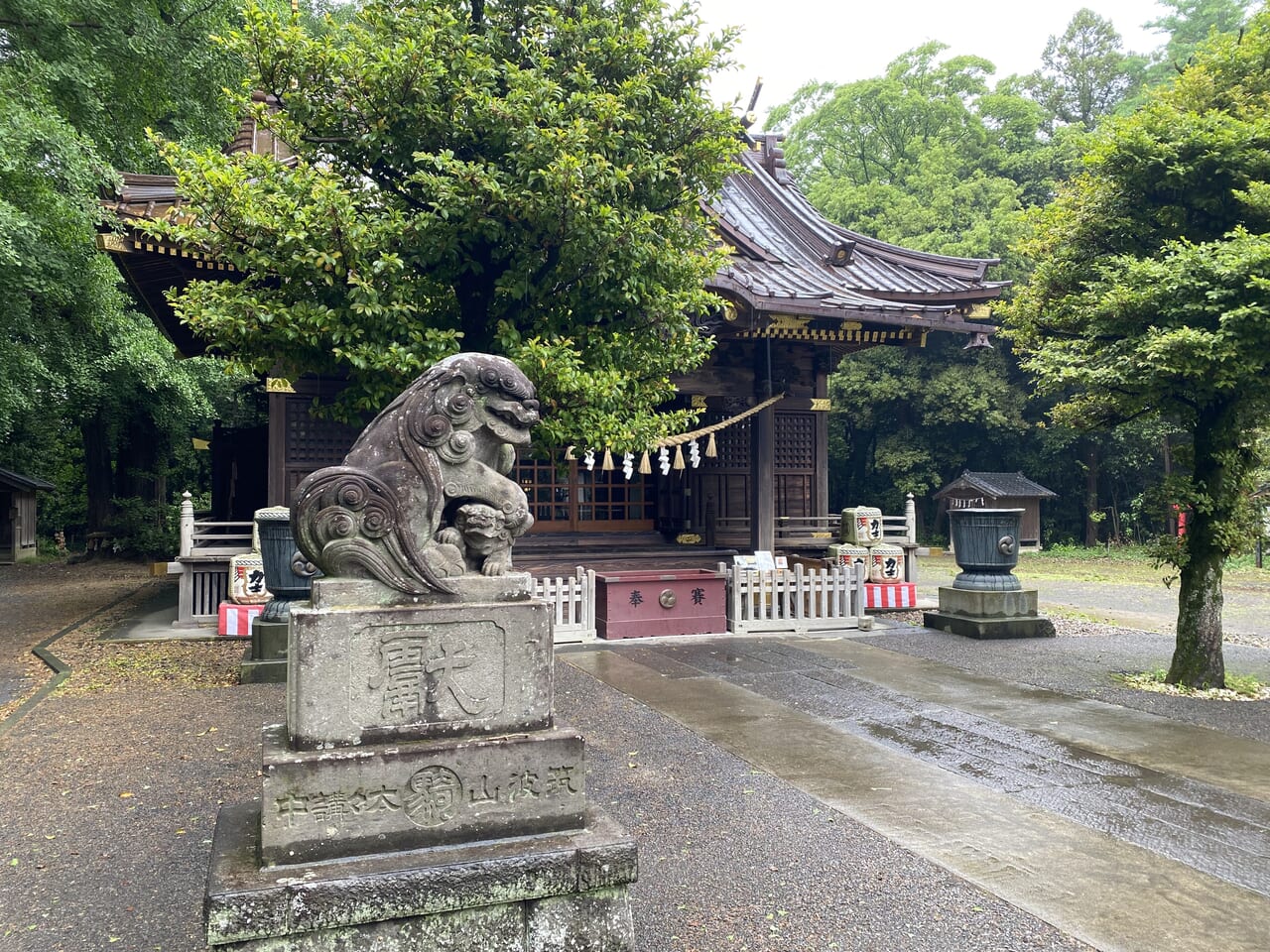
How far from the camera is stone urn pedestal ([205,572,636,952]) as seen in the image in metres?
2.63

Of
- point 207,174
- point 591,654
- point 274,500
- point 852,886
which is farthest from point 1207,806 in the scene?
point 274,500

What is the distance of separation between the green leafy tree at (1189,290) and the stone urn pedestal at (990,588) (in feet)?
8.83

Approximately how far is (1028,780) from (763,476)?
7.76m

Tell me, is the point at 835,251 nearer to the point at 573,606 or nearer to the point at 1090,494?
the point at 573,606

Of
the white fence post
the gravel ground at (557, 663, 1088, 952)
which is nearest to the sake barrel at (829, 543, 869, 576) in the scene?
→ the gravel ground at (557, 663, 1088, 952)

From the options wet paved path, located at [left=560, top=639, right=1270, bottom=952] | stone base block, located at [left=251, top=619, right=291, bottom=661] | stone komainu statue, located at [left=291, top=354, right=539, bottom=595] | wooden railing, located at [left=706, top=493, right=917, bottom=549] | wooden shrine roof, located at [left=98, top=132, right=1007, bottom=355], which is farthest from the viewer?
wooden railing, located at [left=706, top=493, right=917, bottom=549]

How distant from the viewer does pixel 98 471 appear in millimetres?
22266

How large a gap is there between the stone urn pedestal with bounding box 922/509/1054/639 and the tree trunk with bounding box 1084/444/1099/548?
1776 centimetres

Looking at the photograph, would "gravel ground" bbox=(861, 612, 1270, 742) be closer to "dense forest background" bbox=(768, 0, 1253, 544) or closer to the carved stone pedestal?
the carved stone pedestal

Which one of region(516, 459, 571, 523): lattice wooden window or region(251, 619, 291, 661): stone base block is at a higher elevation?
region(516, 459, 571, 523): lattice wooden window

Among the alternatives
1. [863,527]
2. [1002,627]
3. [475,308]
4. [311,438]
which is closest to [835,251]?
[863,527]

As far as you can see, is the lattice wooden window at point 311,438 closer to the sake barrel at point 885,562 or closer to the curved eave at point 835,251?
the curved eave at point 835,251

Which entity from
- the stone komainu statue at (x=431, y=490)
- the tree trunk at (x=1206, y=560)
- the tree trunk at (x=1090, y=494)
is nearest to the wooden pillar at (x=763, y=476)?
the tree trunk at (x=1206, y=560)

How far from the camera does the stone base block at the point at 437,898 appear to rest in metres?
2.52
